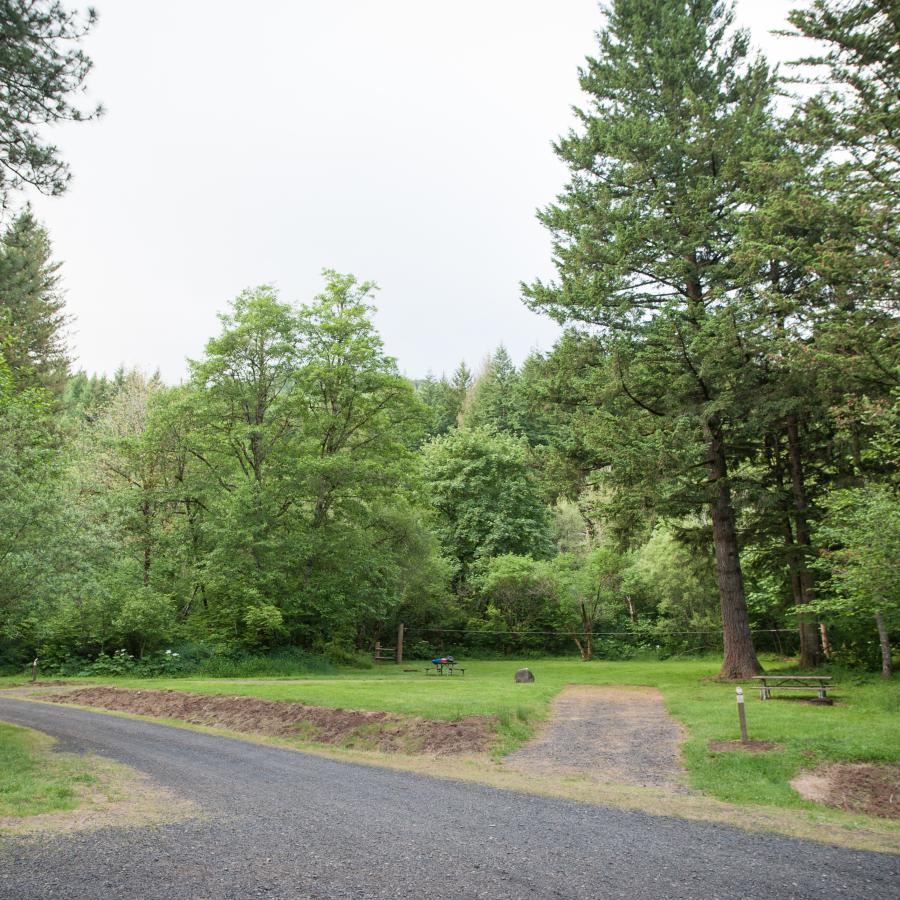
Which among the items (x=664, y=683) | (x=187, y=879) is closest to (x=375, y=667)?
(x=664, y=683)

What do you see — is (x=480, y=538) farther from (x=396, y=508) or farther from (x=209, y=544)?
(x=209, y=544)

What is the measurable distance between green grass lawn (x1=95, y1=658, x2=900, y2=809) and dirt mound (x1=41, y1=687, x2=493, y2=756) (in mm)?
419

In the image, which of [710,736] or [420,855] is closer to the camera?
[420,855]

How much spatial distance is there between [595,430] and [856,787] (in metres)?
11.1

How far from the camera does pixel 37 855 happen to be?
5.87m

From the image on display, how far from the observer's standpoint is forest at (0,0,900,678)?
1210cm

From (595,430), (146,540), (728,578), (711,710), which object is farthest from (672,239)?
(146,540)

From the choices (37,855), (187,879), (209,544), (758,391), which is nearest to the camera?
(187,879)

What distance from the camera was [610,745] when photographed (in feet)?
38.5

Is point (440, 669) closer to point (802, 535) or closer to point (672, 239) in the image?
point (802, 535)

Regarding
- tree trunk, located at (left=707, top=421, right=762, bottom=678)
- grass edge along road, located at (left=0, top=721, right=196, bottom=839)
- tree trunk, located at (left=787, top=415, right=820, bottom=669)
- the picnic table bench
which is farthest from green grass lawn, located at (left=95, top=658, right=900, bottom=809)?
grass edge along road, located at (left=0, top=721, right=196, bottom=839)

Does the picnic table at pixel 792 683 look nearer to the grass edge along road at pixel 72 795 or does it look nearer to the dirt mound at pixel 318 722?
the dirt mound at pixel 318 722

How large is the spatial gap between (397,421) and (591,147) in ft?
45.2

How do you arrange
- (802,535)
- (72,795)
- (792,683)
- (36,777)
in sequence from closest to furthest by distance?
1. (72,795)
2. (36,777)
3. (792,683)
4. (802,535)
